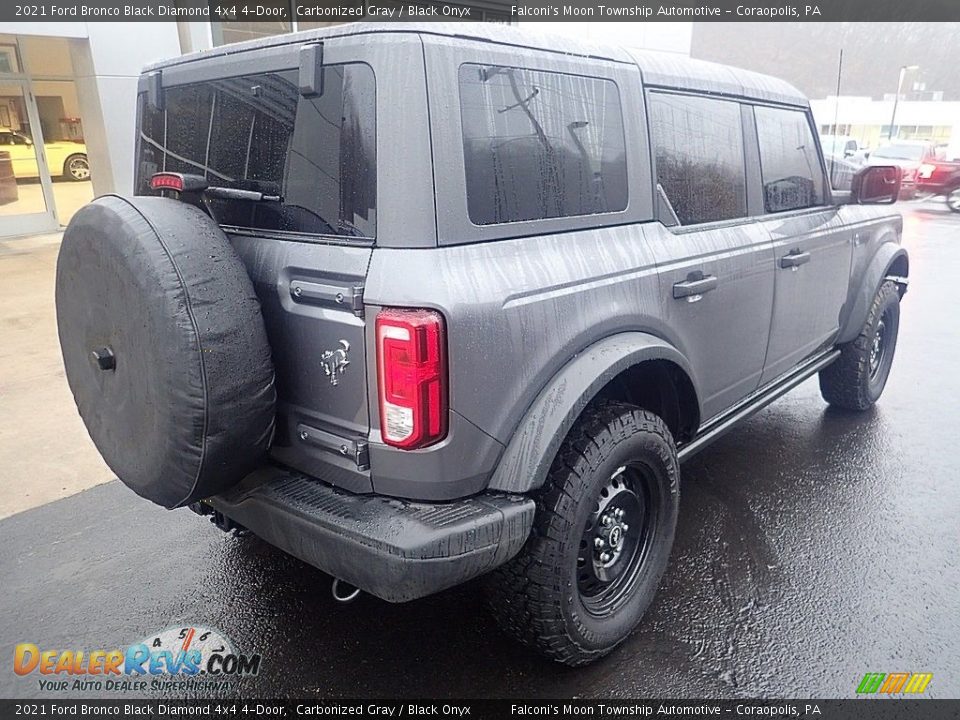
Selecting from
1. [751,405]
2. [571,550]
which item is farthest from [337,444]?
[751,405]

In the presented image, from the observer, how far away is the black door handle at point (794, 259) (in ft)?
11.1

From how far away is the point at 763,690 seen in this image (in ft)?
7.93

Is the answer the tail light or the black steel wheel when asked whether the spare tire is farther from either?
the black steel wheel

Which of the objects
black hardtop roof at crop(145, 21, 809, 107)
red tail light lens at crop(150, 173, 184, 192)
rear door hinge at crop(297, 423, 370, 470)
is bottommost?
rear door hinge at crop(297, 423, 370, 470)

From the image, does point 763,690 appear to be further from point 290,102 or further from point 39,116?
point 39,116

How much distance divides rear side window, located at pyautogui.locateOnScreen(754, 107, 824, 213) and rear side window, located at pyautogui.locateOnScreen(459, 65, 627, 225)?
125cm

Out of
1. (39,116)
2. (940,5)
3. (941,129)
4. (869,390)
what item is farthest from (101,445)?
(940,5)

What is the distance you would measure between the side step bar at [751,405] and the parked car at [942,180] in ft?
57.8

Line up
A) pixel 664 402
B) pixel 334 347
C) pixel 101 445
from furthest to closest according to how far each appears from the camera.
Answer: pixel 664 402, pixel 101 445, pixel 334 347

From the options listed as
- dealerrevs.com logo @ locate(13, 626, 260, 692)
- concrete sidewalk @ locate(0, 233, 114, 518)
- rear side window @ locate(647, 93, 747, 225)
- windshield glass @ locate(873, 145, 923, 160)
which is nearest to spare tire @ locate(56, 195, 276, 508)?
dealerrevs.com logo @ locate(13, 626, 260, 692)

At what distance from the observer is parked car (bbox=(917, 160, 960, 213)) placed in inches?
717

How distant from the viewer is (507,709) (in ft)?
7.68

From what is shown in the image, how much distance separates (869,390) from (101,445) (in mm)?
4583

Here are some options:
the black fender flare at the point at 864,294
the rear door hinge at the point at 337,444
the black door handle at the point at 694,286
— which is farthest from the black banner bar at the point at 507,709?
the black fender flare at the point at 864,294
